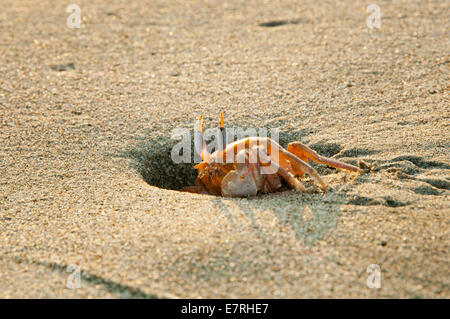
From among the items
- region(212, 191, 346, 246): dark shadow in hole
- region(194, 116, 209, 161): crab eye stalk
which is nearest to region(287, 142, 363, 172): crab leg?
region(212, 191, 346, 246): dark shadow in hole

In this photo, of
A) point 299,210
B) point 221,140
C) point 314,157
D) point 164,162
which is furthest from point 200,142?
point 299,210

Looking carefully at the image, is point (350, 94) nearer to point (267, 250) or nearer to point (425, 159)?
point (425, 159)

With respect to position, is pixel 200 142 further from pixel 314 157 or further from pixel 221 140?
pixel 314 157

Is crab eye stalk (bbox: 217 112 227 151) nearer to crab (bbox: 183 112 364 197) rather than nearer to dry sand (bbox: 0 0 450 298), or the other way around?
crab (bbox: 183 112 364 197)

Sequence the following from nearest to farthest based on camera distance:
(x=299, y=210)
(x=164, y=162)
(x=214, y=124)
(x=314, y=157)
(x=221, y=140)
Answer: (x=299, y=210), (x=314, y=157), (x=221, y=140), (x=164, y=162), (x=214, y=124)

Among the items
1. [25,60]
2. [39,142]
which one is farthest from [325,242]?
[25,60]
